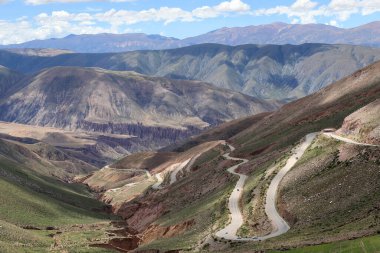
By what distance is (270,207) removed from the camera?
246 feet

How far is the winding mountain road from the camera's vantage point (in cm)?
6559

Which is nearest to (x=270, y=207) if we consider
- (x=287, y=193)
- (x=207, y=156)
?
(x=287, y=193)

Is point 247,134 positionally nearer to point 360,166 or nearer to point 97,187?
point 97,187

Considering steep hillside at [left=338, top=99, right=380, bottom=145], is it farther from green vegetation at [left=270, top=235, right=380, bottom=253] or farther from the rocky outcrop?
green vegetation at [left=270, top=235, right=380, bottom=253]

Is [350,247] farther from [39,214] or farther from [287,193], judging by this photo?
[39,214]

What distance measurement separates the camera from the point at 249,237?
6500 cm

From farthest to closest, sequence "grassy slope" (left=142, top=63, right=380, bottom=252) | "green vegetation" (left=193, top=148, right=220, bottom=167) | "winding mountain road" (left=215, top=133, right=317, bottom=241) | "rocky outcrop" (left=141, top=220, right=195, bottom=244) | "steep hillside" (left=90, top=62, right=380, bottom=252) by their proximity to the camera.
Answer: "green vegetation" (left=193, top=148, right=220, bottom=167) → "grassy slope" (left=142, top=63, right=380, bottom=252) → "rocky outcrop" (left=141, top=220, right=195, bottom=244) → "winding mountain road" (left=215, top=133, right=317, bottom=241) → "steep hillside" (left=90, top=62, right=380, bottom=252)

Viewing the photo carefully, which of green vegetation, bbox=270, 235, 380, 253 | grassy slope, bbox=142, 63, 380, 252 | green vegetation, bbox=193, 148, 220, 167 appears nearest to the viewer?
green vegetation, bbox=270, 235, 380, 253

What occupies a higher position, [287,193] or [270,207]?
[287,193]

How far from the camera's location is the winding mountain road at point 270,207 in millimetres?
65594

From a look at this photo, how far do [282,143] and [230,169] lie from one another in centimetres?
1344

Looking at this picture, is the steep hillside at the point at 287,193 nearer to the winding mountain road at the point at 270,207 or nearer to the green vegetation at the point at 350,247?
the winding mountain road at the point at 270,207

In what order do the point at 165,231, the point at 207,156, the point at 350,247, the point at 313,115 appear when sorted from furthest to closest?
the point at 207,156 → the point at 313,115 → the point at 165,231 → the point at 350,247

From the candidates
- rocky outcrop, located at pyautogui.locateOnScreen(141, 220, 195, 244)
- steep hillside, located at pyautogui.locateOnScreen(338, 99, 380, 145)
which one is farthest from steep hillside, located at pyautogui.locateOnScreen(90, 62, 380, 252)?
steep hillside, located at pyautogui.locateOnScreen(338, 99, 380, 145)
